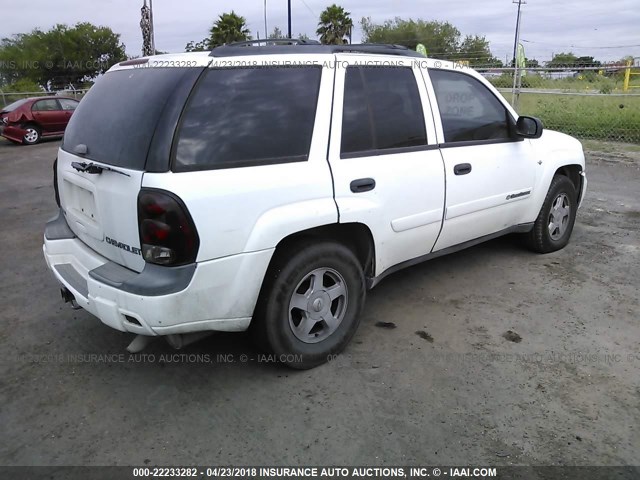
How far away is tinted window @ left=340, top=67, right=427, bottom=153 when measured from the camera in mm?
3330

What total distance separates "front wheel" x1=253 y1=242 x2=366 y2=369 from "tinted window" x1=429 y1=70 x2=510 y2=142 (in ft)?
4.52

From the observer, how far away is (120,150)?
2.85 meters

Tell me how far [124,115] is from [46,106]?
14.6 m

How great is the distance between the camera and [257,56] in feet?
9.86

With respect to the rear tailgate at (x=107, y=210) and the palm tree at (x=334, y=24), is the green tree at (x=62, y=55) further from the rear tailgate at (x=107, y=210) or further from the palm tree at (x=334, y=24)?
the rear tailgate at (x=107, y=210)

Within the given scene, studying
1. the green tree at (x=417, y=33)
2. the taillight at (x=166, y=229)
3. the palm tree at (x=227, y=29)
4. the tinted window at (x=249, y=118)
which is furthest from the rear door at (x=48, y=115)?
the green tree at (x=417, y=33)

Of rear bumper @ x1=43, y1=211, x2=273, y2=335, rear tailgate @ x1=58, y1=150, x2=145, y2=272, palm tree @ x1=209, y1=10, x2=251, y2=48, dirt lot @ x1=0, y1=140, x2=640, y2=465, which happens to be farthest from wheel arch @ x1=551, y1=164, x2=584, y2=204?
palm tree @ x1=209, y1=10, x2=251, y2=48

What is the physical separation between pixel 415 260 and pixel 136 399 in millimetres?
2123

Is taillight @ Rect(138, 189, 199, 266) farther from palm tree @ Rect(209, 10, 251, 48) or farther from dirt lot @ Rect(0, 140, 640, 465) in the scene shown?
palm tree @ Rect(209, 10, 251, 48)

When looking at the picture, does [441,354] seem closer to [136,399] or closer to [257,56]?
[136,399]

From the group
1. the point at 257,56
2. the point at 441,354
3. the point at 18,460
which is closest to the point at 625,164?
the point at 441,354

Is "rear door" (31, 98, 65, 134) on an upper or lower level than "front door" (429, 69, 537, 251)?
upper

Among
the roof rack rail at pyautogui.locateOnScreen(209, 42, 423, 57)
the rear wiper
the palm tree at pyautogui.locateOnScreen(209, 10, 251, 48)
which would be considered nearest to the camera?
the rear wiper

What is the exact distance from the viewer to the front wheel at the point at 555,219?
194 inches
